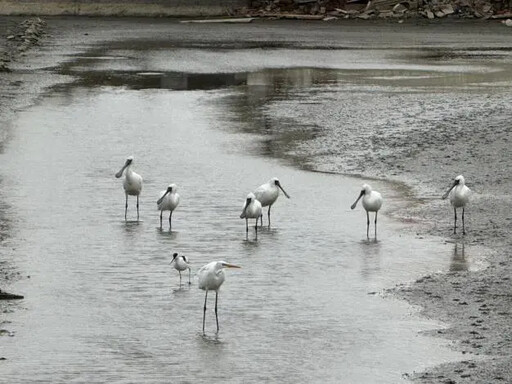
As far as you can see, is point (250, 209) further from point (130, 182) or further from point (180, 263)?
point (180, 263)

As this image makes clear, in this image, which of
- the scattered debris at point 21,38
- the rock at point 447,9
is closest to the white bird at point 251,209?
the scattered debris at point 21,38

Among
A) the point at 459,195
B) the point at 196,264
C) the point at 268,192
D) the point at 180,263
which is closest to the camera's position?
the point at 180,263

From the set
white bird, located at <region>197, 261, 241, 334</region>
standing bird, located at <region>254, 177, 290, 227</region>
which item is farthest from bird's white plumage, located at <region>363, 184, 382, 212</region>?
white bird, located at <region>197, 261, 241, 334</region>

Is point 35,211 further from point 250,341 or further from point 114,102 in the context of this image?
point 114,102

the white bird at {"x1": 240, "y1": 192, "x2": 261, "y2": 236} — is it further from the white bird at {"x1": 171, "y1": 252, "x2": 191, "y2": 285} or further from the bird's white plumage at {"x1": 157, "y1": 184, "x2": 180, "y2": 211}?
the white bird at {"x1": 171, "y1": 252, "x2": 191, "y2": 285}

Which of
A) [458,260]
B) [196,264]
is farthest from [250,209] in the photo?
[458,260]

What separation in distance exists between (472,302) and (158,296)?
350cm

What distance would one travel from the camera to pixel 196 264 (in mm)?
16875

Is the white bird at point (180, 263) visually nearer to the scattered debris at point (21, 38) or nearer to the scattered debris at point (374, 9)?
the scattered debris at point (21, 38)

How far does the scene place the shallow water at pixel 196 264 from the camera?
42.7ft

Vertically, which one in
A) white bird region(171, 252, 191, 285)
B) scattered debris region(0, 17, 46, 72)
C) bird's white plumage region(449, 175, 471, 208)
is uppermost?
scattered debris region(0, 17, 46, 72)

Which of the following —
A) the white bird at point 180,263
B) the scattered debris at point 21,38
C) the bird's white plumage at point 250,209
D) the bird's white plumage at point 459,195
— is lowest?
the white bird at point 180,263

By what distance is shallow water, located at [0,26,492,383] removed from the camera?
13.0 m

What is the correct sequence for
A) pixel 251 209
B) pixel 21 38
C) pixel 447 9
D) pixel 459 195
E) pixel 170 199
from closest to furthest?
1. pixel 251 209
2. pixel 459 195
3. pixel 170 199
4. pixel 21 38
5. pixel 447 9
